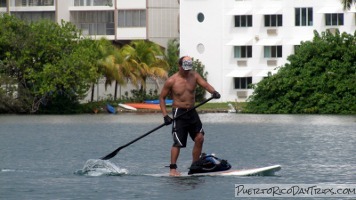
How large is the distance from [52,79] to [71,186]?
52358mm

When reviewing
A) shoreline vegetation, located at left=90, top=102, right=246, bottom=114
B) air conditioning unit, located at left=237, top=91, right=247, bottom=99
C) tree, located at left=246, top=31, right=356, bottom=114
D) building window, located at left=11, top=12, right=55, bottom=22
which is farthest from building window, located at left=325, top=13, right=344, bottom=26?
building window, located at left=11, top=12, right=55, bottom=22

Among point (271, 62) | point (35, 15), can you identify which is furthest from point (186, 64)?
point (35, 15)

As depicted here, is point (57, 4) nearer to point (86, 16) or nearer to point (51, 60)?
point (86, 16)

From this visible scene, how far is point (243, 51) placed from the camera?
90562 mm

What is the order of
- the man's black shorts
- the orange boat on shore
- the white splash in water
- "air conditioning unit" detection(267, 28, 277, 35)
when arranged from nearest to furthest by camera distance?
the man's black shorts
the white splash in water
the orange boat on shore
"air conditioning unit" detection(267, 28, 277, 35)

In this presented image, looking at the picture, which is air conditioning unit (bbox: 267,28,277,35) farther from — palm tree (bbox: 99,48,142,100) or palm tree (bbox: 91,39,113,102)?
palm tree (bbox: 91,39,113,102)

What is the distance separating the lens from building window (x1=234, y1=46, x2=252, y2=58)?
90500 millimetres

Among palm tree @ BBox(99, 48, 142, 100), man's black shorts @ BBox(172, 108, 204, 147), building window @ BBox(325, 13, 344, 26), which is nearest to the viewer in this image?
man's black shorts @ BBox(172, 108, 204, 147)

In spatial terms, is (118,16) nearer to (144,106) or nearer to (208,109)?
(144,106)

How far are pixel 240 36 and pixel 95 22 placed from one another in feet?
42.5

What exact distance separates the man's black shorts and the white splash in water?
224 centimetres

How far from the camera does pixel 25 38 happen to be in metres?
77.4

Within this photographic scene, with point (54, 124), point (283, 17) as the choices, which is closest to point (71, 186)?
point (54, 124)

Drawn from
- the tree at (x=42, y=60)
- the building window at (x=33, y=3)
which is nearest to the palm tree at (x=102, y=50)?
the tree at (x=42, y=60)
